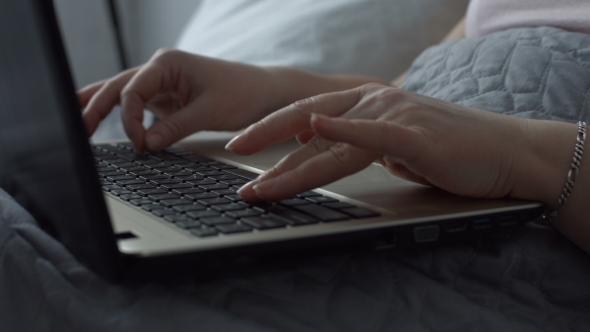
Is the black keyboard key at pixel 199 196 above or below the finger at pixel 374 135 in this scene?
below

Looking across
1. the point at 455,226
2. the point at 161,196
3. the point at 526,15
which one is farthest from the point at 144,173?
the point at 526,15

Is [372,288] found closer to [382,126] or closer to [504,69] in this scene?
[382,126]

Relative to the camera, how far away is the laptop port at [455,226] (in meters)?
0.48

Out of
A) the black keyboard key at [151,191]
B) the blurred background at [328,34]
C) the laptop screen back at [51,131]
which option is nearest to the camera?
the laptop screen back at [51,131]

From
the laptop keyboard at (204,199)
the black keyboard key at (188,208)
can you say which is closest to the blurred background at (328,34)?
the laptop keyboard at (204,199)

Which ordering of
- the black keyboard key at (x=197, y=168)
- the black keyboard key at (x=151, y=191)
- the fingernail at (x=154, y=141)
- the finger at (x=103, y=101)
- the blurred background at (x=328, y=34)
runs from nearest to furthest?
the black keyboard key at (x=151, y=191), the black keyboard key at (x=197, y=168), the fingernail at (x=154, y=141), the finger at (x=103, y=101), the blurred background at (x=328, y=34)

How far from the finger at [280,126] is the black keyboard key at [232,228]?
13 centimetres

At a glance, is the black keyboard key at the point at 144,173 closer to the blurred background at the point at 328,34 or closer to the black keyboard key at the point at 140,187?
the black keyboard key at the point at 140,187

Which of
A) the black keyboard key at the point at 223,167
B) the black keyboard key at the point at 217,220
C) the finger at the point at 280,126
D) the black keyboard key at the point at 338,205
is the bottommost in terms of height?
the black keyboard key at the point at 223,167

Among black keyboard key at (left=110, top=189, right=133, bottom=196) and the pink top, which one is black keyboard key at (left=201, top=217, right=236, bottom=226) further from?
the pink top

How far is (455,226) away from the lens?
49cm

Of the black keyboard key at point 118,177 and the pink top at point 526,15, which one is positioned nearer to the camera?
the black keyboard key at point 118,177

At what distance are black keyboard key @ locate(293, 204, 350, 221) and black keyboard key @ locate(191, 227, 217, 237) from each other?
0.28ft

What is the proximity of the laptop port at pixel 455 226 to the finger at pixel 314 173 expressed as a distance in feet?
0.27
